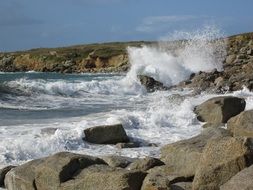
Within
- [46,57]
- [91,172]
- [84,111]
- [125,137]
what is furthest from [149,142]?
[46,57]

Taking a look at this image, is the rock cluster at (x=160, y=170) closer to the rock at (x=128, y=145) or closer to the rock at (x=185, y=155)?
the rock at (x=185, y=155)

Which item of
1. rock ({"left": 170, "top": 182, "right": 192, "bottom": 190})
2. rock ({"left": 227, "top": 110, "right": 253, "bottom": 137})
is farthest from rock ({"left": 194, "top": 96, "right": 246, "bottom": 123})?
rock ({"left": 170, "top": 182, "right": 192, "bottom": 190})

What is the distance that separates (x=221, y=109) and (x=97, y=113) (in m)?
6.81

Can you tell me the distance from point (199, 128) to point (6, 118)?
23.9 ft

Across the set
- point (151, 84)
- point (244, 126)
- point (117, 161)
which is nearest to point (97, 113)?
point (244, 126)

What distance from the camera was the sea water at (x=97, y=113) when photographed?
1328cm

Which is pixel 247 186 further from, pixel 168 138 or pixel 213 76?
pixel 213 76

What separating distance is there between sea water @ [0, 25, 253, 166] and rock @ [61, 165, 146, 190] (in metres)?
4.16

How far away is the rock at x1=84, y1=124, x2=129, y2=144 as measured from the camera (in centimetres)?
1357

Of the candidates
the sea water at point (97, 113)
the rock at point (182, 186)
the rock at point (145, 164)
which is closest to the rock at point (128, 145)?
the sea water at point (97, 113)

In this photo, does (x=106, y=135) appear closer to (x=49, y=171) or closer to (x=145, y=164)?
(x=145, y=164)

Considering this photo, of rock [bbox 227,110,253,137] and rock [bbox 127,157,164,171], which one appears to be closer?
rock [bbox 127,157,164,171]

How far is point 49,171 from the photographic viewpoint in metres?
8.26

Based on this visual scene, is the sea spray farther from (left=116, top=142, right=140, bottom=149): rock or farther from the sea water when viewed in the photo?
(left=116, top=142, right=140, bottom=149): rock
